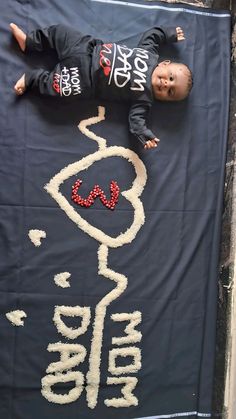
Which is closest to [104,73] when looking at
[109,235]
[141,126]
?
[141,126]

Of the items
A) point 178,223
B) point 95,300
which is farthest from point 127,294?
point 178,223

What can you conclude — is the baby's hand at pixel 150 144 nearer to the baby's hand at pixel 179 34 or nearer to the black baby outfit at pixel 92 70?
the black baby outfit at pixel 92 70

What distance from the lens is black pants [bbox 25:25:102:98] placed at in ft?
3.71

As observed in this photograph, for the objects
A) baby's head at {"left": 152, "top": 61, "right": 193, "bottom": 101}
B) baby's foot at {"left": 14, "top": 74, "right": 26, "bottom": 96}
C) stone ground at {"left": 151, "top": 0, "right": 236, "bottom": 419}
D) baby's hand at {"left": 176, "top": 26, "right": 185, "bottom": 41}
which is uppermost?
baby's hand at {"left": 176, "top": 26, "right": 185, "bottom": 41}

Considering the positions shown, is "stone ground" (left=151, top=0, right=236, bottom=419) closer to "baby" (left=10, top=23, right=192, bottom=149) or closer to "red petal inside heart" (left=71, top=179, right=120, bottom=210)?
"baby" (left=10, top=23, right=192, bottom=149)

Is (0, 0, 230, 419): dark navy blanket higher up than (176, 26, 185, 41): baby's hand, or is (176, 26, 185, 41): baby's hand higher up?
(176, 26, 185, 41): baby's hand

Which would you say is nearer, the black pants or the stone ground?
the black pants

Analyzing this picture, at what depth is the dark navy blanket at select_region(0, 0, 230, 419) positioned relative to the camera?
1.16 metres

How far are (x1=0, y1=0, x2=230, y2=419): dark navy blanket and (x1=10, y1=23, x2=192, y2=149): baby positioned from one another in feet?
0.14

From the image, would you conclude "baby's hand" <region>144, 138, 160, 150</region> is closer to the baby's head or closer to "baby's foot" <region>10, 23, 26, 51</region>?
the baby's head

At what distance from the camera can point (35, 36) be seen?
3.72 ft

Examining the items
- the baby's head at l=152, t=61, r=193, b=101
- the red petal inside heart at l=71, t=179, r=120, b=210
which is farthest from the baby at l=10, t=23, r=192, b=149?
the red petal inside heart at l=71, t=179, r=120, b=210

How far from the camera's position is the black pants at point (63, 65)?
1.13m

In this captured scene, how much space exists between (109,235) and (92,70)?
17.8 inches
